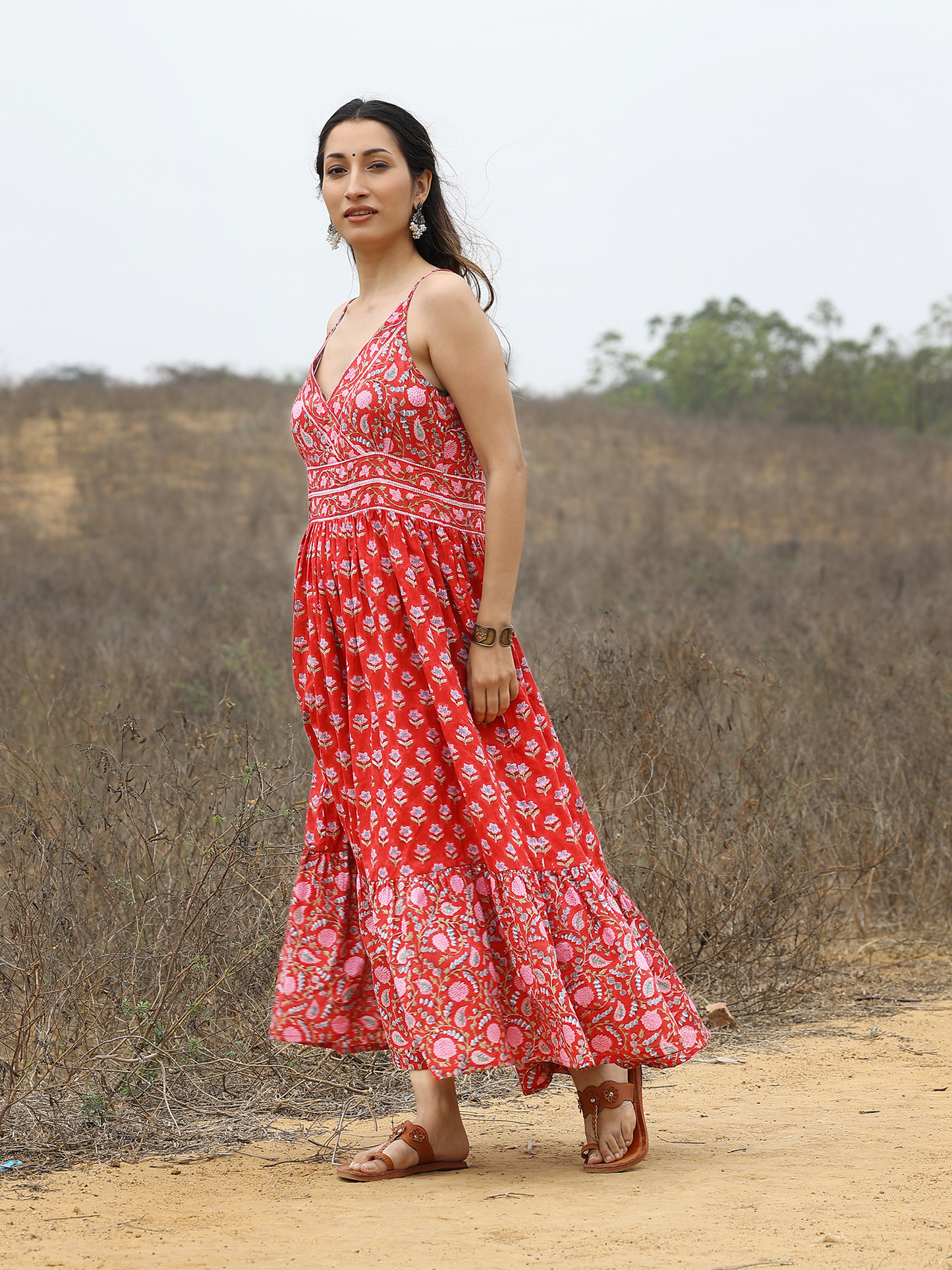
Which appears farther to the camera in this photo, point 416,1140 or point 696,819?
point 696,819

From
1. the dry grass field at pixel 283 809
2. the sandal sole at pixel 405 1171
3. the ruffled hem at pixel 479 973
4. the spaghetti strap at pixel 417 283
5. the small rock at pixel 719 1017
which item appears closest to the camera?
the ruffled hem at pixel 479 973

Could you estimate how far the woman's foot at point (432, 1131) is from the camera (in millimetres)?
2678

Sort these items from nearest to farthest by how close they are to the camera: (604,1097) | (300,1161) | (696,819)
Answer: (604,1097) < (300,1161) < (696,819)

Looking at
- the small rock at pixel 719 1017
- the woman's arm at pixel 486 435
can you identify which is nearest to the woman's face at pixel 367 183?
the woman's arm at pixel 486 435

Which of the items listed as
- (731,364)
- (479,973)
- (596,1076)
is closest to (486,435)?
(479,973)

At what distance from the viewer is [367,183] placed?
2771mm

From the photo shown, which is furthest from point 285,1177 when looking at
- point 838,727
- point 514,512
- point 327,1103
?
point 838,727

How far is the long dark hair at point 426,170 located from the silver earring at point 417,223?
0.10ft

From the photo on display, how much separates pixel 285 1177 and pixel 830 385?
26.2 metres

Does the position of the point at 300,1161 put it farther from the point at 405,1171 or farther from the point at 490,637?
the point at 490,637

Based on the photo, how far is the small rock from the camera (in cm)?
399

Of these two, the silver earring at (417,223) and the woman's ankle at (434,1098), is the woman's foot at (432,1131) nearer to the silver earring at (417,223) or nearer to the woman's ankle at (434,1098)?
the woman's ankle at (434,1098)

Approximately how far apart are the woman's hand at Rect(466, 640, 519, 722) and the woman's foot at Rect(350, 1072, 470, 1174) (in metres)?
0.74

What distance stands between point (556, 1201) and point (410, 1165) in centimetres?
35
